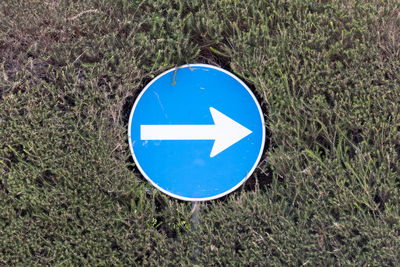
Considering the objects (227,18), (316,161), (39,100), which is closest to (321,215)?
(316,161)

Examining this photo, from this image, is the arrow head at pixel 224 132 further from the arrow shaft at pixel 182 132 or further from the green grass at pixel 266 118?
the green grass at pixel 266 118

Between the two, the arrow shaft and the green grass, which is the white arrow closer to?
the arrow shaft

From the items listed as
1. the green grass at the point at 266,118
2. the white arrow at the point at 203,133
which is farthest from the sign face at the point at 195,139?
the green grass at the point at 266,118

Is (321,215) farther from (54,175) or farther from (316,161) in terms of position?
(54,175)

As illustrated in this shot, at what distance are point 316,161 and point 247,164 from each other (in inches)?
19.0

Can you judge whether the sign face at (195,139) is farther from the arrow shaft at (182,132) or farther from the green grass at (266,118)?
the green grass at (266,118)

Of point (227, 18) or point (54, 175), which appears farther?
point (227, 18)

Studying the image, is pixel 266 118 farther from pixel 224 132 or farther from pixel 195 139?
pixel 195 139

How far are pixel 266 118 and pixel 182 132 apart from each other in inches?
26.9

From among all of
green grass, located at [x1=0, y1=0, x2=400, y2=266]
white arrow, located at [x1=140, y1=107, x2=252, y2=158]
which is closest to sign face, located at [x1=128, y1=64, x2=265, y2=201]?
white arrow, located at [x1=140, y1=107, x2=252, y2=158]

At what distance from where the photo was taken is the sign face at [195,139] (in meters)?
3.27

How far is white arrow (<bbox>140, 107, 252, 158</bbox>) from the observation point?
328 cm

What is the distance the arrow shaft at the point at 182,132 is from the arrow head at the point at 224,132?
4 centimetres

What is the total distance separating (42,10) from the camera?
11.8 feet
